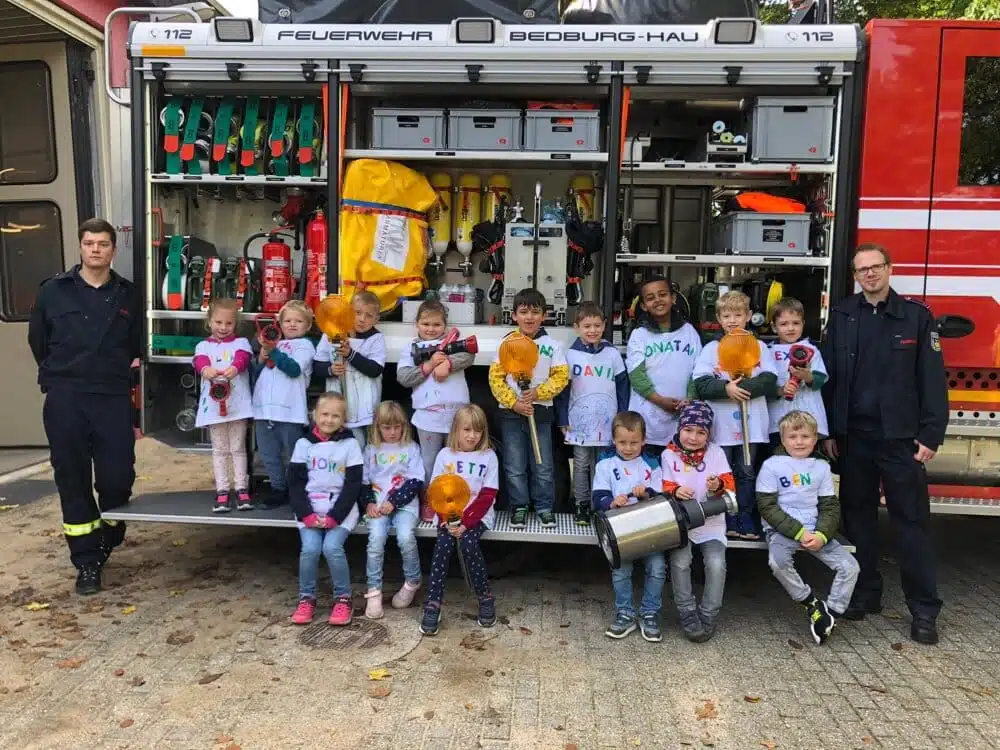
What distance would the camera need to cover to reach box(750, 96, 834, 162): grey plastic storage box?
422cm

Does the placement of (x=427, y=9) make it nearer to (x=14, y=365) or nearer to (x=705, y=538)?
(x=705, y=538)

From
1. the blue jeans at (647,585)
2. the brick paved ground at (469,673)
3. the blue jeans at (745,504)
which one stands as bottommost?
the brick paved ground at (469,673)

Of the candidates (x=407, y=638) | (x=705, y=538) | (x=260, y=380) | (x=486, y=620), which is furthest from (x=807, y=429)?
(x=260, y=380)

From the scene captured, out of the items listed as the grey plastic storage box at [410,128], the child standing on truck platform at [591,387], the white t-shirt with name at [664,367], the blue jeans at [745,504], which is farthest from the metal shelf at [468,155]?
the blue jeans at [745,504]

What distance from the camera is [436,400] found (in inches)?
171

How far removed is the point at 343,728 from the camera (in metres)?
3.07

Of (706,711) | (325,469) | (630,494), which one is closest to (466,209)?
(325,469)

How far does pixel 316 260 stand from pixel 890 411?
134 inches

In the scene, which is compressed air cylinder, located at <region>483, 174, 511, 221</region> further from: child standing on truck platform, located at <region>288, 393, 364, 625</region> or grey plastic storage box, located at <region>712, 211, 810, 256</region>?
child standing on truck platform, located at <region>288, 393, 364, 625</region>

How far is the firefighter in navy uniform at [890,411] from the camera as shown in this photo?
12.7ft

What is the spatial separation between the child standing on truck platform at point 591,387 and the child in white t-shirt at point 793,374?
2.66 ft

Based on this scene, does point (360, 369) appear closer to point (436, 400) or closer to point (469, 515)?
point (436, 400)

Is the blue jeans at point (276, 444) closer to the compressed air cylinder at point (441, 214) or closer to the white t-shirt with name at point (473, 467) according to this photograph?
the white t-shirt with name at point (473, 467)

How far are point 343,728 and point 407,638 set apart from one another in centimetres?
80
